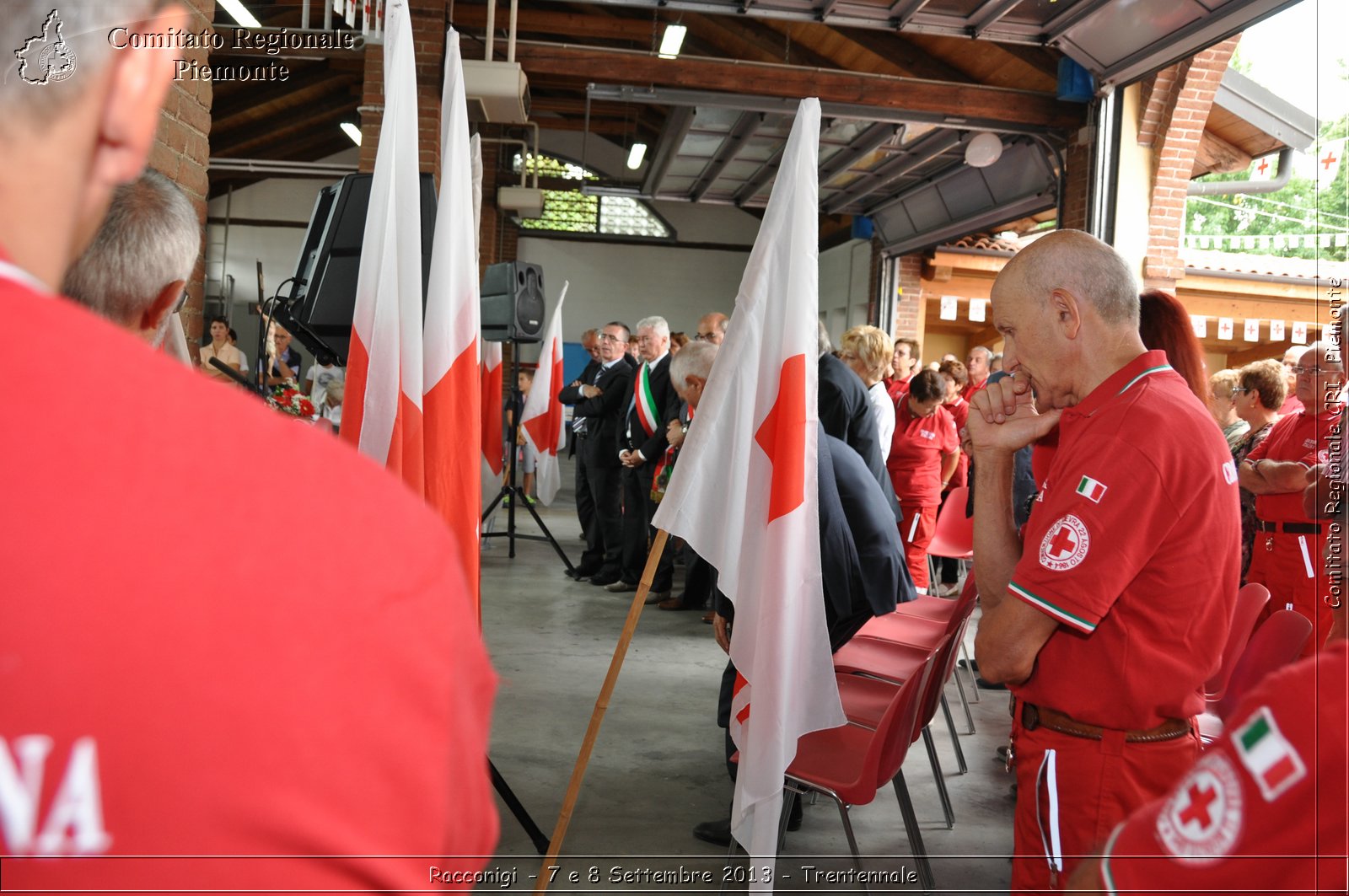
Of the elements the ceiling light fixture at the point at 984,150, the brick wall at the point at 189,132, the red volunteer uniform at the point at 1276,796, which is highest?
the ceiling light fixture at the point at 984,150

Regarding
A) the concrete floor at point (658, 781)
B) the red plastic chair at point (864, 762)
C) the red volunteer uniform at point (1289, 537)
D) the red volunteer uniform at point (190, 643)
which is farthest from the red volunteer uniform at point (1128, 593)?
the red volunteer uniform at point (1289, 537)

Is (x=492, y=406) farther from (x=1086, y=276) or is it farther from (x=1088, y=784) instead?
(x=1088, y=784)

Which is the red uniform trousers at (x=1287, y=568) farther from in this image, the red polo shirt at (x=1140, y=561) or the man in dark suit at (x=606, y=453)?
the man in dark suit at (x=606, y=453)

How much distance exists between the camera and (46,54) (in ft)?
1.73

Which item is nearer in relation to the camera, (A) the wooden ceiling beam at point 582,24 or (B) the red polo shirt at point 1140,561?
(B) the red polo shirt at point 1140,561

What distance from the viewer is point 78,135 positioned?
1.69 ft

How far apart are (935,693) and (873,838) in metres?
0.63

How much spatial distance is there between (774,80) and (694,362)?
18.8 feet

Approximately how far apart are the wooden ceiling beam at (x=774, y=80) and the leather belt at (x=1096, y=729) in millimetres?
7576

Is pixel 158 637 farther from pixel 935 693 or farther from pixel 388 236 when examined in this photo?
pixel 935 693

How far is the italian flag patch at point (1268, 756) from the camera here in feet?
2.03

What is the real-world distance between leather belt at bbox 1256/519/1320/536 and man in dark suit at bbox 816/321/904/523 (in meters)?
1.59

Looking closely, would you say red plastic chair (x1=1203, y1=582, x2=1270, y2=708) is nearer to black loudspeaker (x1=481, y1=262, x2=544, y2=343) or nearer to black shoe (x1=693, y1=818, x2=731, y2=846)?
black shoe (x1=693, y1=818, x2=731, y2=846)

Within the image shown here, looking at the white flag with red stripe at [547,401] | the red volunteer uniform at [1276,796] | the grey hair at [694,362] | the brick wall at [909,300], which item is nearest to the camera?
the red volunteer uniform at [1276,796]
